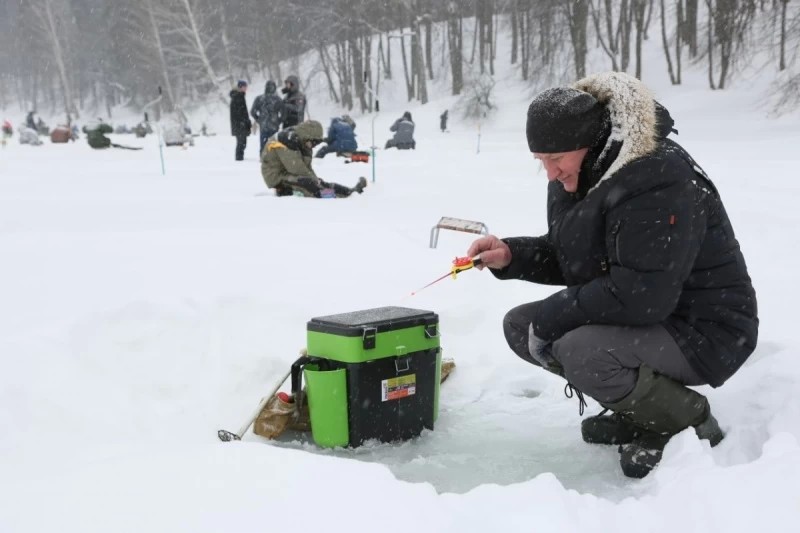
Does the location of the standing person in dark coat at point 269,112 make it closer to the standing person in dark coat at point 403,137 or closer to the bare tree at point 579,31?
the standing person in dark coat at point 403,137

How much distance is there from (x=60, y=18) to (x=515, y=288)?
56.2m

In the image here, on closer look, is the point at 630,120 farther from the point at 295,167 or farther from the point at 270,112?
the point at 270,112

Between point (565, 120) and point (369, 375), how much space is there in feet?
3.92

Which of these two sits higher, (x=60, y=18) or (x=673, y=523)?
(x=60, y=18)

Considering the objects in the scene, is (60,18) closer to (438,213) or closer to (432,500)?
(438,213)

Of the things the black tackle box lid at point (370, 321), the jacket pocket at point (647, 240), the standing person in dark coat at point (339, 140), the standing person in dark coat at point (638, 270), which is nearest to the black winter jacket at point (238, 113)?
the standing person in dark coat at point (339, 140)

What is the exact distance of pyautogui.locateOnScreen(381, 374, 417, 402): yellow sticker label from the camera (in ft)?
9.08

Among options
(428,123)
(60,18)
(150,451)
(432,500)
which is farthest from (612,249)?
(60,18)

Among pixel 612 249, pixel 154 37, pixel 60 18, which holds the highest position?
pixel 60 18

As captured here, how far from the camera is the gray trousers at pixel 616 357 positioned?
2252 millimetres

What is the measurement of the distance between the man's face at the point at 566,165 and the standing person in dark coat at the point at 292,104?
10.6 metres

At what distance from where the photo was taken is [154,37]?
38.0 m

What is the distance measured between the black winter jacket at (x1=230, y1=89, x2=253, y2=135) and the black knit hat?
12110 millimetres

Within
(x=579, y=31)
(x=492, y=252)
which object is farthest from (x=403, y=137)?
(x=492, y=252)
